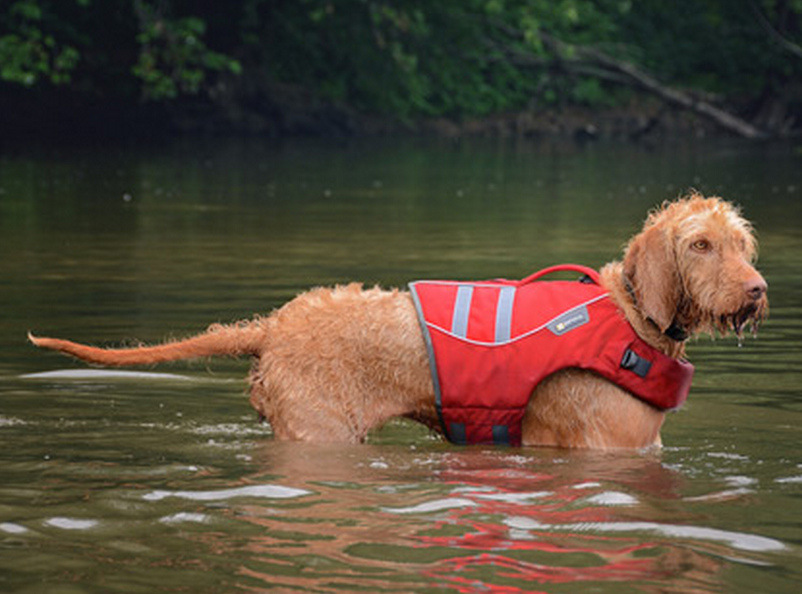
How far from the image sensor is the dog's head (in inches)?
264

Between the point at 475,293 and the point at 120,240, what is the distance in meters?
9.39

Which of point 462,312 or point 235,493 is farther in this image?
point 462,312

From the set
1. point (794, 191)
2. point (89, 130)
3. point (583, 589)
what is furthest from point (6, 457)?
point (89, 130)

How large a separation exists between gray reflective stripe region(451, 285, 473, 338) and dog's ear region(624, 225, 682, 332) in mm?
785

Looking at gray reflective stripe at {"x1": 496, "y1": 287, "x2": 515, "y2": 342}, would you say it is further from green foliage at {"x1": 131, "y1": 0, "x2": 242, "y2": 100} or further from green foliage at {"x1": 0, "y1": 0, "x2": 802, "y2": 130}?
green foliage at {"x1": 0, "y1": 0, "x2": 802, "y2": 130}

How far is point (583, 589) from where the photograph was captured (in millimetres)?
5195

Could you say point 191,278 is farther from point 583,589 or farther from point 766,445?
point 583,589

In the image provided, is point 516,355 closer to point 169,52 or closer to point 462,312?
point 462,312

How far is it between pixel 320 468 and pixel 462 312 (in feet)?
3.30

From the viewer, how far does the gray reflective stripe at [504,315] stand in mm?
7117

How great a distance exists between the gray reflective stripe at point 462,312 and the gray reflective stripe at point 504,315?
142 millimetres

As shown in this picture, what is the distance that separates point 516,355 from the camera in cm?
707

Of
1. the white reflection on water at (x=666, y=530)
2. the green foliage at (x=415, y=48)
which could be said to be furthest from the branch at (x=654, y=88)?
the white reflection on water at (x=666, y=530)

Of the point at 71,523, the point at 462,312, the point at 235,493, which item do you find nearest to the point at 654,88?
the point at 462,312
